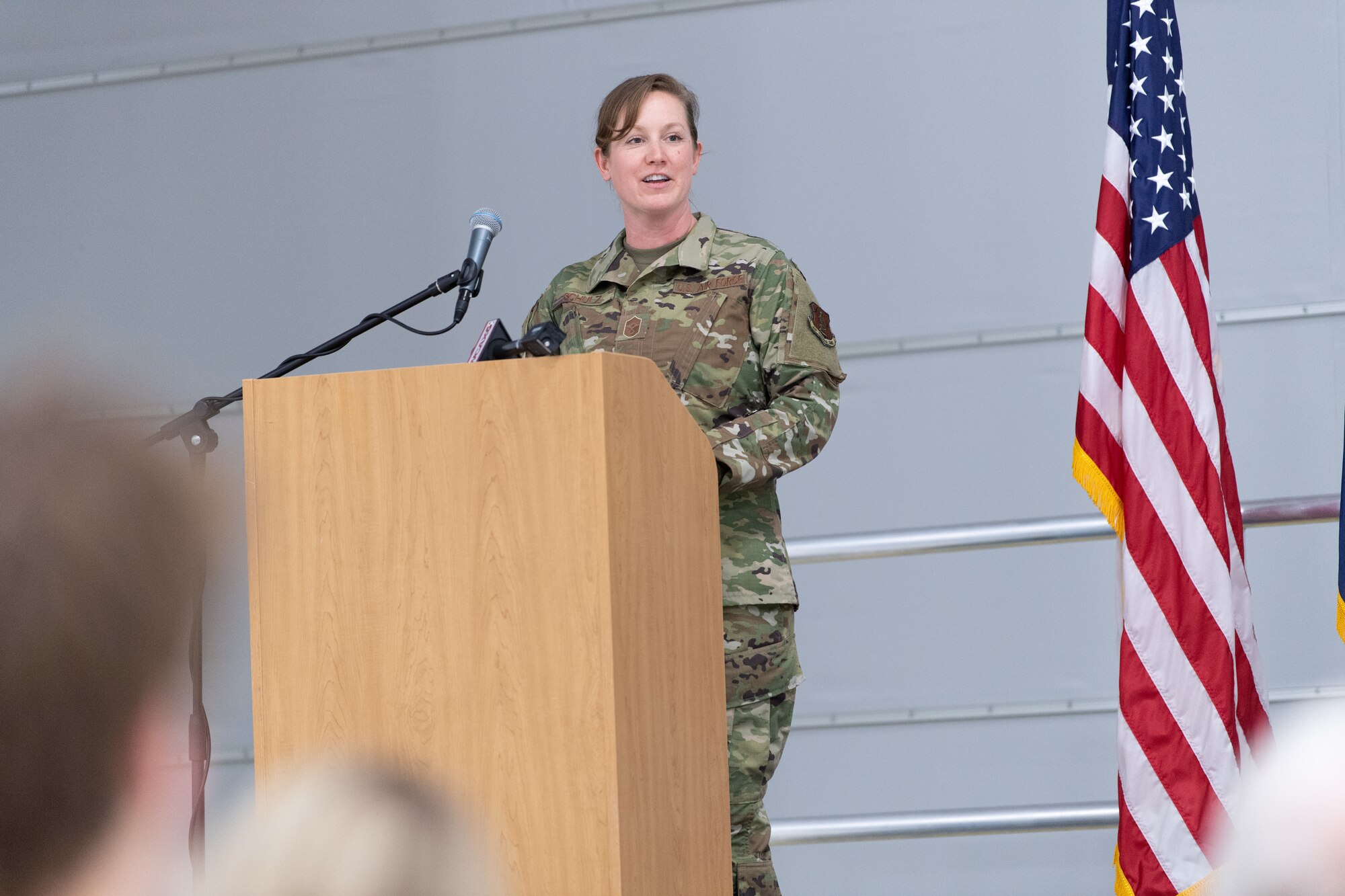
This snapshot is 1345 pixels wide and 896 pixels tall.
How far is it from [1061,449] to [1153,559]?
3.08 ft

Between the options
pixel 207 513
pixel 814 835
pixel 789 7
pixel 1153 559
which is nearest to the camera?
pixel 207 513

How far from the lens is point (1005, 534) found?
2.64 meters

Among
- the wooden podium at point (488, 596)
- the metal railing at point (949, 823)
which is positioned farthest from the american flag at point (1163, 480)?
the wooden podium at point (488, 596)

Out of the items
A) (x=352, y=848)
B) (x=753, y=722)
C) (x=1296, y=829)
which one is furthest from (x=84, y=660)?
(x=753, y=722)

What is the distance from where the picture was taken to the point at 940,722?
3.48 m

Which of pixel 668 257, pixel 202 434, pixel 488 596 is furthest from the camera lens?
pixel 668 257

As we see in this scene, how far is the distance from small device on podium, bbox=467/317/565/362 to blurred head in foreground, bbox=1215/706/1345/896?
39.1 inches

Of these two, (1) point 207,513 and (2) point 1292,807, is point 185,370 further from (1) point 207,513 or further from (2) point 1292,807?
(2) point 1292,807

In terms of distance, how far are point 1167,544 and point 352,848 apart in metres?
2.20

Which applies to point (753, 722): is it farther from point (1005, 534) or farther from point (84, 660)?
point (84, 660)

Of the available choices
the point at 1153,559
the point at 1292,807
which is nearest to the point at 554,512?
the point at 1292,807

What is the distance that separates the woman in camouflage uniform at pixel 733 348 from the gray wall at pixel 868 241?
1.48 meters

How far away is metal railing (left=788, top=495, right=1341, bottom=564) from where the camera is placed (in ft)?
8.44

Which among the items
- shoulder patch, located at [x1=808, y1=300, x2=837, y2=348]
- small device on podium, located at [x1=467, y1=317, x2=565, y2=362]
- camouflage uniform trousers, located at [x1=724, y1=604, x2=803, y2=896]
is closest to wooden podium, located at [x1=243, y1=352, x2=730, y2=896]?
small device on podium, located at [x1=467, y1=317, x2=565, y2=362]
